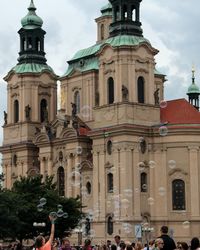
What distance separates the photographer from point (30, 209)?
6538 cm

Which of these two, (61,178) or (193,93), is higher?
(193,93)

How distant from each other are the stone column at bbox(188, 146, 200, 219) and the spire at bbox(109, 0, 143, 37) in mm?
13915

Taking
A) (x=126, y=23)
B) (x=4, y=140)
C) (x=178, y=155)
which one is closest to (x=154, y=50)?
(x=126, y=23)

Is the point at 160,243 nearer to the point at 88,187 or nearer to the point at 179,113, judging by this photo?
the point at 179,113

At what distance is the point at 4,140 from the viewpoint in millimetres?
92688

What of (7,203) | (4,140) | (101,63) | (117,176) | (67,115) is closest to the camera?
(7,203)

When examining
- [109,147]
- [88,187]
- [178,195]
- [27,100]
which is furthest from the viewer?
[27,100]

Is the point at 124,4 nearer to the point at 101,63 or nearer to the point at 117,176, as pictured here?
the point at 101,63

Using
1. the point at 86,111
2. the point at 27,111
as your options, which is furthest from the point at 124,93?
the point at 27,111

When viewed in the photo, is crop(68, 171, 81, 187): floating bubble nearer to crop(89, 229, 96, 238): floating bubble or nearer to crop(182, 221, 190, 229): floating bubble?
crop(89, 229, 96, 238): floating bubble

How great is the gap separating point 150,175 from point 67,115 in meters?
14.4

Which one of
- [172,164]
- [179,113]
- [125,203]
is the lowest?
[125,203]

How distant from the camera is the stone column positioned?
74.9m

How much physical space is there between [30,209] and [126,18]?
24.9m
